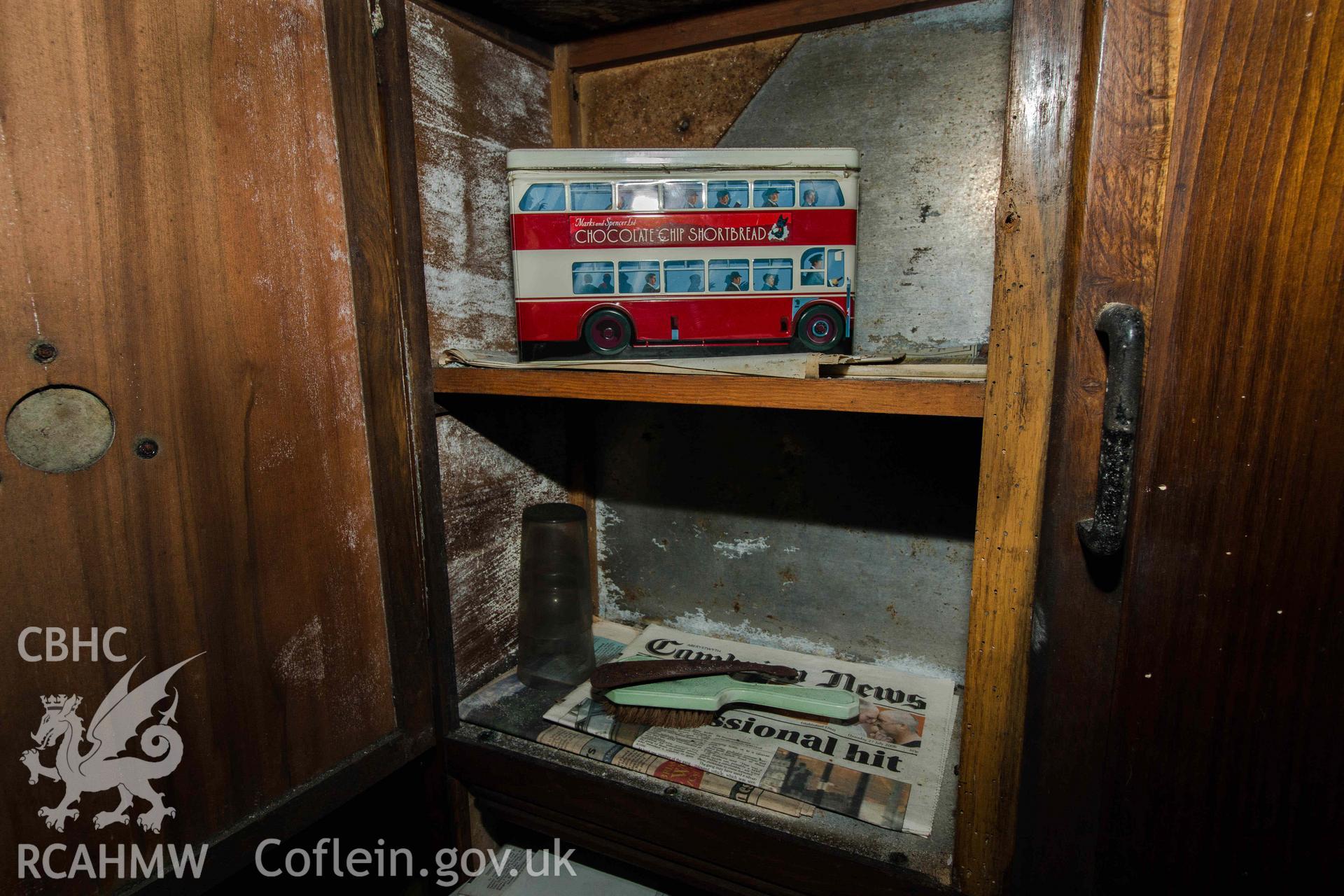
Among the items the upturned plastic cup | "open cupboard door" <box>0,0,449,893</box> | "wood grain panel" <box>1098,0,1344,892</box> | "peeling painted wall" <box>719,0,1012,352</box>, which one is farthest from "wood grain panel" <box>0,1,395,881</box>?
"wood grain panel" <box>1098,0,1344,892</box>

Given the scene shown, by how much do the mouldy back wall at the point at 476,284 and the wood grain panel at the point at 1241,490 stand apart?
2.41ft

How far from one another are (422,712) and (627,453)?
0.48 metres

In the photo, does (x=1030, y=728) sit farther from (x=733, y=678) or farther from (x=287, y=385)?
(x=287, y=385)

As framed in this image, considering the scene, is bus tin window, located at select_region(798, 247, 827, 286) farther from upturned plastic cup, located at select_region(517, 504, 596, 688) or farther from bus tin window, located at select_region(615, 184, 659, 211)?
upturned plastic cup, located at select_region(517, 504, 596, 688)

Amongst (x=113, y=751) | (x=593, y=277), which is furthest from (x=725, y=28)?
(x=113, y=751)

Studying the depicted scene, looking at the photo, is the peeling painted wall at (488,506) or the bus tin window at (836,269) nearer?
the bus tin window at (836,269)

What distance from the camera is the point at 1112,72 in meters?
0.46

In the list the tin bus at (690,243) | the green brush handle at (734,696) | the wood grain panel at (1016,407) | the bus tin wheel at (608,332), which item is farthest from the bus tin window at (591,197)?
the green brush handle at (734,696)

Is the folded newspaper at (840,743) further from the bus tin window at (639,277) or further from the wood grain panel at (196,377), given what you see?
the bus tin window at (639,277)

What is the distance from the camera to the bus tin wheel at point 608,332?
792 mm

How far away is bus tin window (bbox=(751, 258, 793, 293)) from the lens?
0.77 meters

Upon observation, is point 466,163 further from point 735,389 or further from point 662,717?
point 662,717

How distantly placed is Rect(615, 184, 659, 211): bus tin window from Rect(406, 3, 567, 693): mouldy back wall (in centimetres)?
24

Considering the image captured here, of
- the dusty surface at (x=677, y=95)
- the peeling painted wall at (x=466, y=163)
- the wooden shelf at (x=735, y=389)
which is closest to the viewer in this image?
the wooden shelf at (x=735, y=389)
